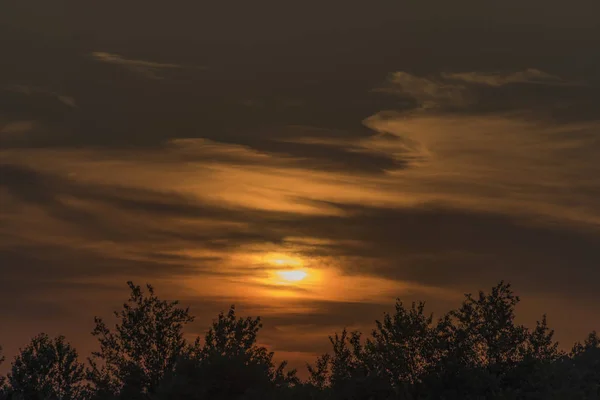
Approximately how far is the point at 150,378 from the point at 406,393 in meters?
22.8

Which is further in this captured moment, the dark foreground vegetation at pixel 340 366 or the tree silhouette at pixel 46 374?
the tree silhouette at pixel 46 374

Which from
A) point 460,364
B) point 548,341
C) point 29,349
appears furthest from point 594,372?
point 29,349

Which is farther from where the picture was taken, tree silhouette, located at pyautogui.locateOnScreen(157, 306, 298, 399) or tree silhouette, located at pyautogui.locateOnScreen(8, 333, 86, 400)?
tree silhouette, located at pyautogui.locateOnScreen(8, 333, 86, 400)

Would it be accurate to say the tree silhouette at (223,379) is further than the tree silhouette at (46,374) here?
No

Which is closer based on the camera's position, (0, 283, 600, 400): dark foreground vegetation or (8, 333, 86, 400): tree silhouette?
(0, 283, 600, 400): dark foreground vegetation

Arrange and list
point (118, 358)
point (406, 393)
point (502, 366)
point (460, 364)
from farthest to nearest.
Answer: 1. point (118, 358)
2. point (502, 366)
3. point (460, 364)
4. point (406, 393)

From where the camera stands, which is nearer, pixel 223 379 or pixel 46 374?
pixel 223 379

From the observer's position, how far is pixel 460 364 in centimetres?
6644

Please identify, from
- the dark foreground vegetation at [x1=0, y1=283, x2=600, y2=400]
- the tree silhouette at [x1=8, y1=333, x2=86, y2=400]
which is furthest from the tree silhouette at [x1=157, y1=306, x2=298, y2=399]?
the tree silhouette at [x1=8, y1=333, x2=86, y2=400]

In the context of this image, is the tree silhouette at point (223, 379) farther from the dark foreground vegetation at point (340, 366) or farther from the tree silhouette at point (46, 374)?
the tree silhouette at point (46, 374)

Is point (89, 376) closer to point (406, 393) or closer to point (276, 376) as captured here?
point (276, 376)

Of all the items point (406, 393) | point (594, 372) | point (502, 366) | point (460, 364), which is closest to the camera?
point (406, 393)

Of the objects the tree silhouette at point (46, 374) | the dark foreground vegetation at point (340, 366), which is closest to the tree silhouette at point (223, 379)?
the dark foreground vegetation at point (340, 366)

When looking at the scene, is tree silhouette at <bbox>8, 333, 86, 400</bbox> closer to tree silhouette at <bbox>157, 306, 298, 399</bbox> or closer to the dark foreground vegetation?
the dark foreground vegetation
